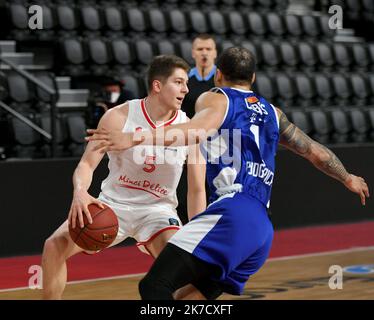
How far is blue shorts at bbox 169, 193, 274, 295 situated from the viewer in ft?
14.3

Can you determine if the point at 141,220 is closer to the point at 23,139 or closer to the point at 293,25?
the point at 23,139

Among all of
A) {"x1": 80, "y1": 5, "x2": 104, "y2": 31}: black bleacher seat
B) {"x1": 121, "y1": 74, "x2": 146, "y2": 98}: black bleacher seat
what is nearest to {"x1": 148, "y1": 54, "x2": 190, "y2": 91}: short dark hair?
{"x1": 121, "y1": 74, "x2": 146, "y2": 98}: black bleacher seat

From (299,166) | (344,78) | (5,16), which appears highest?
(5,16)

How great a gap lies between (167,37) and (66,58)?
2.08m

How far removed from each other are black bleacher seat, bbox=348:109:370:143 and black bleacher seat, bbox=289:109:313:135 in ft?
3.32

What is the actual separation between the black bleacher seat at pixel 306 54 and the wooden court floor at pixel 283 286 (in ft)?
19.9

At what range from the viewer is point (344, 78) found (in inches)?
571

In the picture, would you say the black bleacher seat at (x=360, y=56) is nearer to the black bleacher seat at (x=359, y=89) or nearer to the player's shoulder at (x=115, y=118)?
the black bleacher seat at (x=359, y=89)

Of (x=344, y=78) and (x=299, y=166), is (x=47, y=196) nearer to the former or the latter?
(x=299, y=166)

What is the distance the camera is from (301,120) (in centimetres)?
1272

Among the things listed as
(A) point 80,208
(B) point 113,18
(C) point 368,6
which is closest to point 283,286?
(A) point 80,208

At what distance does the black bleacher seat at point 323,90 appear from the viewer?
14023mm
